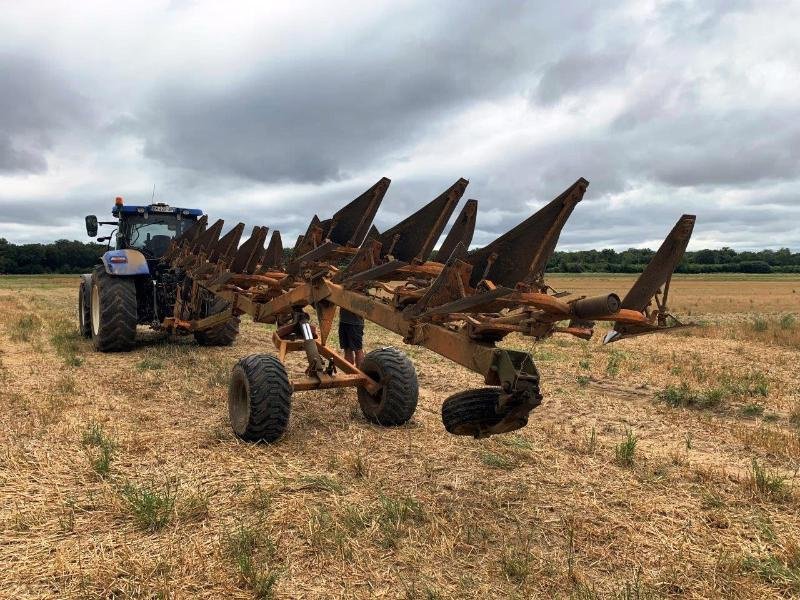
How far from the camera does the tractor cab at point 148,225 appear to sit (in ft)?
35.1

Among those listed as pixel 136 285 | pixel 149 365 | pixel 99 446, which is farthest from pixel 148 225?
pixel 99 446

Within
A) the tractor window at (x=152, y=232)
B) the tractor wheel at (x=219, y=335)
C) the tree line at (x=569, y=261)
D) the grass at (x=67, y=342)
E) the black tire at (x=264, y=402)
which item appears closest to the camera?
the black tire at (x=264, y=402)

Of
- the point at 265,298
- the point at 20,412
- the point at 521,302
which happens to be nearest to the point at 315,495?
the point at 521,302

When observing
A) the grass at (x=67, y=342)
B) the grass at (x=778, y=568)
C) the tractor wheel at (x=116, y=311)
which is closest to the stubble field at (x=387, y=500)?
the grass at (x=778, y=568)

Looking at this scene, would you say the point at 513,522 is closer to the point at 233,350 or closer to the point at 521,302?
the point at 521,302

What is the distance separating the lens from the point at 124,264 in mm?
9258

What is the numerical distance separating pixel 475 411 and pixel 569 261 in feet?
247

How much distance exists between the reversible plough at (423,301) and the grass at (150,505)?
1.28 meters

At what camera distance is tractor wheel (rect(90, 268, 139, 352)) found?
357 inches

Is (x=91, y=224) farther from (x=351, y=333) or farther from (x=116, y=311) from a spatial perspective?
(x=351, y=333)

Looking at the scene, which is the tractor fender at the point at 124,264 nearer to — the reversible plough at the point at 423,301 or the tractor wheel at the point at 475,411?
the reversible plough at the point at 423,301

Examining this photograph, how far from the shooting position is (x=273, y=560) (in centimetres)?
296

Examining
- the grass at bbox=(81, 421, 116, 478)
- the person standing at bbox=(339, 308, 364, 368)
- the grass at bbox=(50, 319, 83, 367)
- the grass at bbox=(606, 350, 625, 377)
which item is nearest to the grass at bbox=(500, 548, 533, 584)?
the grass at bbox=(81, 421, 116, 478)

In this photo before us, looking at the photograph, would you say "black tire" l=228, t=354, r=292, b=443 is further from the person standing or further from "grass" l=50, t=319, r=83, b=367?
"grass" l=50, t=319, r=83, b=367
